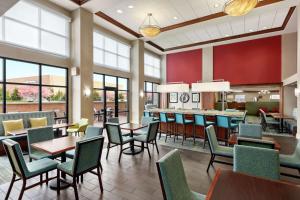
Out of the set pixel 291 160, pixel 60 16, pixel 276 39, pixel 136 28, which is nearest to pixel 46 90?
pixel 60 16

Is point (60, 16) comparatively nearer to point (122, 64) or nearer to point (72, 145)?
point (122, 64)

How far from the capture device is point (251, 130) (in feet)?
12.1

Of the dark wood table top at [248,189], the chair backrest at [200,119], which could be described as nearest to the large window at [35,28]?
the chair backrest at [200,119]

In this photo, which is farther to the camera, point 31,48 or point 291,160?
point 31,48

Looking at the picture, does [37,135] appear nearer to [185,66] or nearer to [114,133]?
[114,133]

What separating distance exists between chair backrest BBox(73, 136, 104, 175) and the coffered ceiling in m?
5.24

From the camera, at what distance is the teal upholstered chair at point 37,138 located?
3.17 metres

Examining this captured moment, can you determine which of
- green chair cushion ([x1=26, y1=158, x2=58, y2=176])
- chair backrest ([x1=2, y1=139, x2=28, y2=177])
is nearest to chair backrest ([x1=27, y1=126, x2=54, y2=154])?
green chair cushion ([x1=26, y1=158, x2=58, y2=176])

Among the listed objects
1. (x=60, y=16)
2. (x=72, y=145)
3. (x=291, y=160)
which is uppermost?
(x=60, y=16)

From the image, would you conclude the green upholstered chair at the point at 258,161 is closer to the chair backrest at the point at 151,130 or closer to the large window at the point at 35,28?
the chair backrest at the point at 151,130

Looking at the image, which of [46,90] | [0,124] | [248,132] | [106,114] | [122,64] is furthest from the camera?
[122,64]

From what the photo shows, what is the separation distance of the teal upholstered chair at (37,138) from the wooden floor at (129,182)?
0.51 meters

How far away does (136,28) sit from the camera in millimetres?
8461

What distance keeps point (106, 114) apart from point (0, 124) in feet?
13.4
